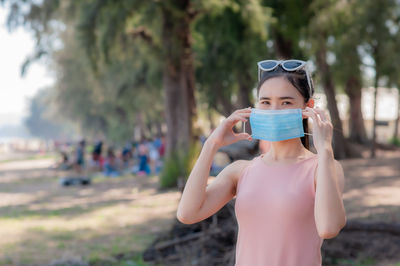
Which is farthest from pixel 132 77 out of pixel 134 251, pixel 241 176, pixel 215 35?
pixel 241 176

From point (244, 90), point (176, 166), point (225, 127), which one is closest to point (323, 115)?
point (225, 127)

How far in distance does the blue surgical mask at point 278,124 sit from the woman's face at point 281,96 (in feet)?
0.22

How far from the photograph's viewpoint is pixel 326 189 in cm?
204

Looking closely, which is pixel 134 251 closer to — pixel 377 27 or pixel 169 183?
pixel 169 183

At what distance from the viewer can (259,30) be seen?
13734 mm

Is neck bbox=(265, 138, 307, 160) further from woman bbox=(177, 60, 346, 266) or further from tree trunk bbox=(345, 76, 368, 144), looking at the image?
→ tree trunk bbox=(345, 76, 368, 144)

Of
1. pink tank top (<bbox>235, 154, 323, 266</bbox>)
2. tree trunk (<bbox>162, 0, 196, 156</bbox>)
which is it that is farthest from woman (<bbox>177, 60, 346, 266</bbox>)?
tree trunk (<bbox>162, 0, 196, 156</bbox>)

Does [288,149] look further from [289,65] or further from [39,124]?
[39,124]

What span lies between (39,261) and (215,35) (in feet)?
39.7

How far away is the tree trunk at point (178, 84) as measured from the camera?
1461 cm

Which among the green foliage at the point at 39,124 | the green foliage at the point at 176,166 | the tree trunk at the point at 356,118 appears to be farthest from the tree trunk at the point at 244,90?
the green foliage at the point at 39,124

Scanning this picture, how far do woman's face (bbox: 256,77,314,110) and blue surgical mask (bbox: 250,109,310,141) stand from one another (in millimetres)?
68

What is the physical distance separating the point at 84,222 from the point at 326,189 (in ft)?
29.8

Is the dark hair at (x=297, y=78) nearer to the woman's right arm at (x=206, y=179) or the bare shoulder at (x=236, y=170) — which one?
the woman's right arm at (x=206, y=179)
